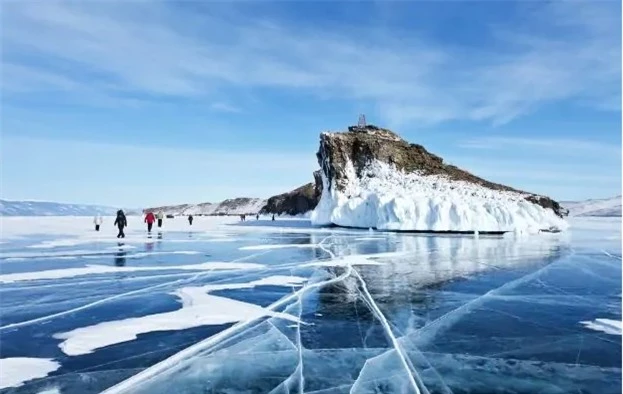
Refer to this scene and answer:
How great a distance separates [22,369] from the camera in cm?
516

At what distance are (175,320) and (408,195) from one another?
106ft

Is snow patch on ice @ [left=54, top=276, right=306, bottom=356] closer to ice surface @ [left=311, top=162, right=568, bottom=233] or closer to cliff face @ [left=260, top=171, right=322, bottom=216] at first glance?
ice surface @ [left=311, top=162, right=568, bottom=233]

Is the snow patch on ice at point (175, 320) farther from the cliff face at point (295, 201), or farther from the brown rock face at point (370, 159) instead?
the cliff face at point (295, 201)

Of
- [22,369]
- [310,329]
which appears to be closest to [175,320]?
[310,329]

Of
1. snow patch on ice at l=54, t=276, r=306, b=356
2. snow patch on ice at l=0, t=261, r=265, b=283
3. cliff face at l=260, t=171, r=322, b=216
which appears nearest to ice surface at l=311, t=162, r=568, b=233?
snow patch on ice at l=0, t=261, r=265, b=283

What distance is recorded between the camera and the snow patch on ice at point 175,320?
20.2 feet

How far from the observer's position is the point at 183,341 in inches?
241

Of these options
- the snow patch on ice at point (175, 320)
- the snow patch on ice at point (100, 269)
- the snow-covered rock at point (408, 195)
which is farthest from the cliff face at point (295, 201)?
the snow patch on ice at point (175, 320)

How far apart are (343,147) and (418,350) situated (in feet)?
148

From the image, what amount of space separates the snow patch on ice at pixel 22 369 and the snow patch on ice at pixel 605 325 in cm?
706

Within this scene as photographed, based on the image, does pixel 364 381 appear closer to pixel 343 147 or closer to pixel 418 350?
pixel 418 350

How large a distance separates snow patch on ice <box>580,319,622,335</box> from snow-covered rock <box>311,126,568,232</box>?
2450cm

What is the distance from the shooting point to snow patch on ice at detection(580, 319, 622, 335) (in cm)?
650

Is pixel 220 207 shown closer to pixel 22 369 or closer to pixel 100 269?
pixel 100 269
